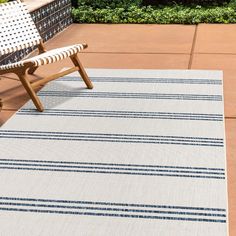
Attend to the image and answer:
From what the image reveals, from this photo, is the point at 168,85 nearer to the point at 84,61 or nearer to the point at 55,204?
the point at 84,61

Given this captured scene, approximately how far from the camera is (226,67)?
16.8ft

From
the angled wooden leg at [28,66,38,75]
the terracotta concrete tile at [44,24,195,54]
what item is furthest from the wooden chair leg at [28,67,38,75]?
the terracotta concrete tile at [44,24,195,54]

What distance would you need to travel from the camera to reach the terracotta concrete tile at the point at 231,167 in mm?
2578

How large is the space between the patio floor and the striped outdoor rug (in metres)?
0.17

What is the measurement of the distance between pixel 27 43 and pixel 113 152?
76.1 inches

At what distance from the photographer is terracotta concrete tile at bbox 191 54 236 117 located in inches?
163

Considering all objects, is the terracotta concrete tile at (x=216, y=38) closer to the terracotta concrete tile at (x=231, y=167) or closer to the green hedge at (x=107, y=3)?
the green hedge at (x=107, y=3)

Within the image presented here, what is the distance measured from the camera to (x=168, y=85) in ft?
15.1

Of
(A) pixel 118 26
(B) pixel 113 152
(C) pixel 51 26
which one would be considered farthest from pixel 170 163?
(A) pixel 118 26

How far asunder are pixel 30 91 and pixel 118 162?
1262 millimetres

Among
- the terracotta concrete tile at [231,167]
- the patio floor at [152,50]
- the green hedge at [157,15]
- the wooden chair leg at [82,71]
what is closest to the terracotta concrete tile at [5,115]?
the patio floor at [152,50]

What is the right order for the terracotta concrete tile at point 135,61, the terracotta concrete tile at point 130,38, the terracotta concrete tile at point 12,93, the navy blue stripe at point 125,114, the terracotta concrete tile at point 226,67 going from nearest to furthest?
the navy blue stripe at point 125,114
the terracotta concrete tile at point 226,67
the terracotta concrete tile at point 12,93
the terracotta concrete tile at point 135,61
the terracotta concrete tile at point 130,38

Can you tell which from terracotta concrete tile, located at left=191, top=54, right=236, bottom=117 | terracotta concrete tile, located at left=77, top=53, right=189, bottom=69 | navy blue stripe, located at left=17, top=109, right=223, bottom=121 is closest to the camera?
navy blue stripe, located at left=17, top=109, right=223, bottom=121

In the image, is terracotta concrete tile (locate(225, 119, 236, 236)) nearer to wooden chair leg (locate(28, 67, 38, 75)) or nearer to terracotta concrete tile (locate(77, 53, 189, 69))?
terracotta concrete tile (locate(77, 53, 189, 69))
